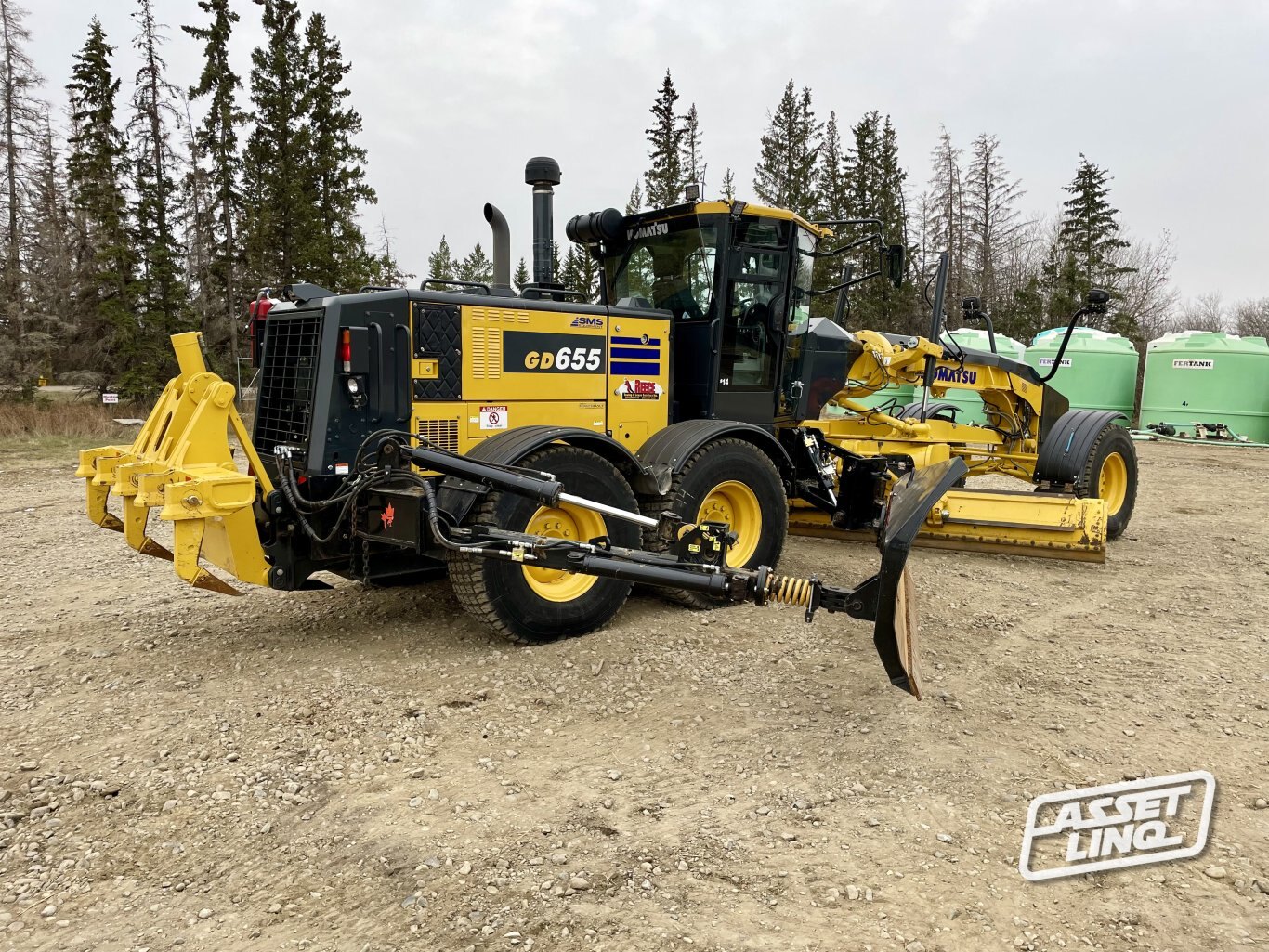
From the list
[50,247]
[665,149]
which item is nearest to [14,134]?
[50,247]

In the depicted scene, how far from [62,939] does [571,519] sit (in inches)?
124

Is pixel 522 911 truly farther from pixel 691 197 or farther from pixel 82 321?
pixel 82 321

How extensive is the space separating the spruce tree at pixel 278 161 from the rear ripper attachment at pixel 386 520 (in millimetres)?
20943

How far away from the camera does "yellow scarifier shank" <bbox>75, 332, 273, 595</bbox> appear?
4215 millimetres

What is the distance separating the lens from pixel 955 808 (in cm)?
337

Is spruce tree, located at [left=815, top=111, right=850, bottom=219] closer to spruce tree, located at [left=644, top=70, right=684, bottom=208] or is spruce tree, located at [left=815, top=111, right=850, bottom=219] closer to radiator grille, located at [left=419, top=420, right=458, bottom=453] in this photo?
spruce tree, located at [left=644, top=70, right=684, bottom=208]

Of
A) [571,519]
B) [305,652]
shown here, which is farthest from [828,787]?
[305,652]

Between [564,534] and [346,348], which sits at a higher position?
[346,348]

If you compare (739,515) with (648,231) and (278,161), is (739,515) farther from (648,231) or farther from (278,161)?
(278,161)

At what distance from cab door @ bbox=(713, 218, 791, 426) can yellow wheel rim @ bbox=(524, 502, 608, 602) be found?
5.85 ft

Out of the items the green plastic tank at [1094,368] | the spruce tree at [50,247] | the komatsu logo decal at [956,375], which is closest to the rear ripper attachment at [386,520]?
the komatsu logo decal at [956,375]

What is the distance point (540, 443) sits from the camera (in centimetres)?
502

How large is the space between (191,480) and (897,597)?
10.6 ft

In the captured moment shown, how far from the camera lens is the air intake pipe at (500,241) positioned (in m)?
6.39
